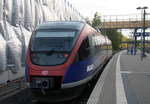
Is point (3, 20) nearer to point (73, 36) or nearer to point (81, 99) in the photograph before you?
point (73, 36)

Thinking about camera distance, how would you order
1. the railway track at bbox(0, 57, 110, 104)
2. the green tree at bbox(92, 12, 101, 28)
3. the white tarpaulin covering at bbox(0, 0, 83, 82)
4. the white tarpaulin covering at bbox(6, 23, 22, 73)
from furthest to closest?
the green tree at bbox(92, 12, 101, 28) → the white tarpaulin covering at bbox(6, 23, 22, 73) → the white tarpaulin covering at bbox(0, 0, 83, 82) → the railway track at bbox(0, 57, 110, 104)

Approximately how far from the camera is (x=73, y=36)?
9.01 metres

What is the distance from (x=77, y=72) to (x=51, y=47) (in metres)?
1.14

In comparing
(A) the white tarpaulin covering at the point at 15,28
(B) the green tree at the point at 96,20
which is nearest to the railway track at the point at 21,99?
(A) the white tarpaulin covering at the point at 15,28

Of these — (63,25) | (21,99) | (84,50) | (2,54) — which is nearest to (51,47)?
(84,50)

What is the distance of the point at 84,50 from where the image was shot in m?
9.07

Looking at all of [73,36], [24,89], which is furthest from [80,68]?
[24,89]

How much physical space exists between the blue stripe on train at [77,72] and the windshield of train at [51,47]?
1.22 feet

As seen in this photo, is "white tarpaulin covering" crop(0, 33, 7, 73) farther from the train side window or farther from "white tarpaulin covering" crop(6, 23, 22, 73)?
the train side window

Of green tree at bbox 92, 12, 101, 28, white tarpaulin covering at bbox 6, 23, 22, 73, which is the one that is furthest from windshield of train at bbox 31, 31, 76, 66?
green tree at bbox 92, 12, 101, 28

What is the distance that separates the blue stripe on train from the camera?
8.16 meters

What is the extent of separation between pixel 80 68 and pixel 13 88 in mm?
3388

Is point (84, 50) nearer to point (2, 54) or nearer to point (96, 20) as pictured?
point (2, 54)

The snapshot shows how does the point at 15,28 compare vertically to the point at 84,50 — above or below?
above
